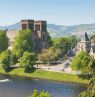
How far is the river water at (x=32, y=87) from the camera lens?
90.1 meters

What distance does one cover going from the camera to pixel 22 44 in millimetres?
153875

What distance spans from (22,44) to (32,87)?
2132 inches

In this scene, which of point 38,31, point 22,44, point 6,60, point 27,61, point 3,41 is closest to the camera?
point 27,61

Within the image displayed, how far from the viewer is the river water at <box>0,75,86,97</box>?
90.1 m

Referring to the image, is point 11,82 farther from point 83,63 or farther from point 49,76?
point 83,63

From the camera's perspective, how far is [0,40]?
17062 centimetres

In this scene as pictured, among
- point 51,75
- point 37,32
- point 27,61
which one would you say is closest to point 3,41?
point 37,32

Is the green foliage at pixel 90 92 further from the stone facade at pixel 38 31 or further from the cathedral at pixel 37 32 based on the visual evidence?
the stone facade at pixel 38 31

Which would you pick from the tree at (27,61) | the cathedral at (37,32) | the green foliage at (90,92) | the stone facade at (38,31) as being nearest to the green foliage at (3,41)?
the cathedral at (37,32)

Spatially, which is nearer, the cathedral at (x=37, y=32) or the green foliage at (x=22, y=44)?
the green foliage at (x=22, y=44)

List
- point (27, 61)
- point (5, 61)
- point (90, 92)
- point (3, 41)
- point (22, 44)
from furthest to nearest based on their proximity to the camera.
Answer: point (3, 41) → point (22, 44) → point (5, 61) → point (27, 61) → point (90, 92)

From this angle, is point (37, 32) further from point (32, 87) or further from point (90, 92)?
point (90, 92)

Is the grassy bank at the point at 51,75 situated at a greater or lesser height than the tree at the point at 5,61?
lesser

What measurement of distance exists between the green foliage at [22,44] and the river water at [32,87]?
90.6 ft
